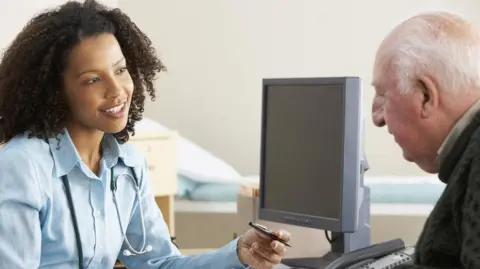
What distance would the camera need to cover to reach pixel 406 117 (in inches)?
46.4

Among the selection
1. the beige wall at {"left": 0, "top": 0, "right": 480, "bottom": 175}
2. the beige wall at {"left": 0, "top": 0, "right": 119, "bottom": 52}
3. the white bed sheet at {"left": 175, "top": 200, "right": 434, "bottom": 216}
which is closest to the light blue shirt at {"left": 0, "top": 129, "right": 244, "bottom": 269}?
the white bed sheet at {"left": 175, "top": 200, "right": 434, "bottom": 216}

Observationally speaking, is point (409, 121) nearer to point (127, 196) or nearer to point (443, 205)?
point (443, 205)

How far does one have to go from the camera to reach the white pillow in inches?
113

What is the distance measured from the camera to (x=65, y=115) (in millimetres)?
1615

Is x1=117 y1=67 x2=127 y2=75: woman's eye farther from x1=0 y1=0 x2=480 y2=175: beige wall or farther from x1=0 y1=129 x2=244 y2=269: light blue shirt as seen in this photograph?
x1=0 y1=0 x2=480 y2=175: beige wall

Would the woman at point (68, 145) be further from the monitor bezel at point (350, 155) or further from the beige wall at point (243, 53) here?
the beige wall at point (243, 53)

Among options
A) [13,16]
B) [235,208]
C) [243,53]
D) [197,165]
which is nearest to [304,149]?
[235,208]

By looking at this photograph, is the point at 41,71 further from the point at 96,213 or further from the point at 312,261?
the point at 312,261

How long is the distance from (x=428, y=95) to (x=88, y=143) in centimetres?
84

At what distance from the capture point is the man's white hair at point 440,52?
111 cm

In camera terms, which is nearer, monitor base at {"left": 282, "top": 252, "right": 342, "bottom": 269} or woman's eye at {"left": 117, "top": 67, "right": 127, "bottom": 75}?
woman's eye at {"left": 117, "top": 67, "right": 127, "bottom": 75}

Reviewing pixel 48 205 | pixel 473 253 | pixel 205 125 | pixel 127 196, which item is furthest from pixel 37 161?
pixel 205 125

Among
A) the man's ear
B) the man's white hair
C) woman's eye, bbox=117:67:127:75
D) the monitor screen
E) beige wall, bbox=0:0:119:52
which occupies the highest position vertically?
beige wall, bbox=0:0:119:52

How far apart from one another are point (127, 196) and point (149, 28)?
2034 millimetres
